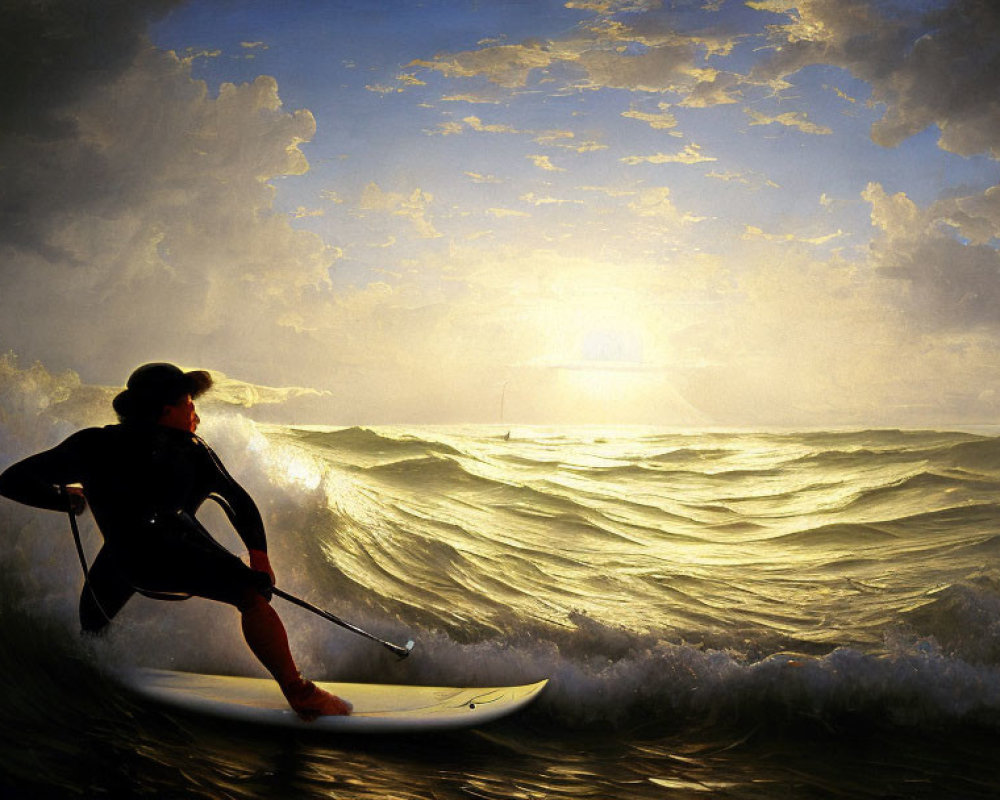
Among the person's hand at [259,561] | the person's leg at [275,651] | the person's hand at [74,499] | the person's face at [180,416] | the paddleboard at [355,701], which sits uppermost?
the person's face at [180,416]

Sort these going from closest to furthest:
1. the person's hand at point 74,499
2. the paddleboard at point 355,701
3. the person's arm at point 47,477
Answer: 1. the person's arm at point 47,477
2. the person's hand at point 74,499
3. the paddleboard at point 355,701

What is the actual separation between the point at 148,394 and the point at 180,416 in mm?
155

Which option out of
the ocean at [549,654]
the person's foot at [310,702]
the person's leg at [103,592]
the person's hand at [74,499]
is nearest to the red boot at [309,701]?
the person's foot at [310,702]

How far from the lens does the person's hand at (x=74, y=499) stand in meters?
2.75

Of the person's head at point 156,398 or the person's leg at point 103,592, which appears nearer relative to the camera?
the person's head at point 156,398

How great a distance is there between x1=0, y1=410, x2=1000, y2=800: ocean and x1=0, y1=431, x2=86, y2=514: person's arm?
0.99 m

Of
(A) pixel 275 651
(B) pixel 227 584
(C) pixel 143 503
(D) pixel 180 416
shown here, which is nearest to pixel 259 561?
(B) pixel 227 584

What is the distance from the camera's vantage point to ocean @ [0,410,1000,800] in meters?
2.78

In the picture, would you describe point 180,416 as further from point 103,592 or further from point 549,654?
point 549,654

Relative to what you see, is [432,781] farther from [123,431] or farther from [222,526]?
[222,526]

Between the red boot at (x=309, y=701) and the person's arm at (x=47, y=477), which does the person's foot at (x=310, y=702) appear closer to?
the red boot at (x=309, y=701)

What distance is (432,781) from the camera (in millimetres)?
2684

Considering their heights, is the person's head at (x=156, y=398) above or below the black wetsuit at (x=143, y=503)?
above

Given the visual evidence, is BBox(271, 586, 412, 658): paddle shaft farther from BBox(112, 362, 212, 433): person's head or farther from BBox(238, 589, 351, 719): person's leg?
BBox(112, 362, 212, 433): person's head
